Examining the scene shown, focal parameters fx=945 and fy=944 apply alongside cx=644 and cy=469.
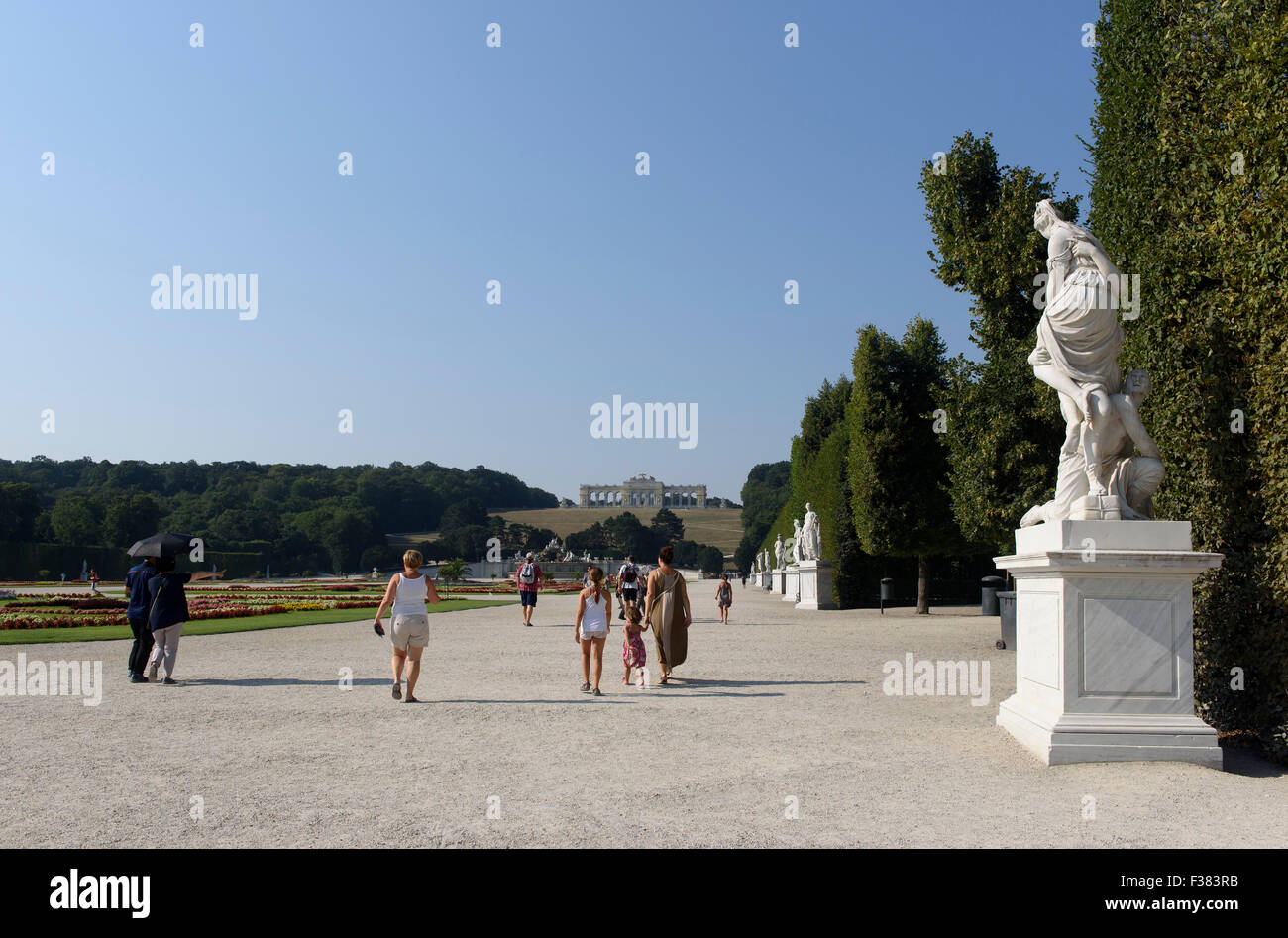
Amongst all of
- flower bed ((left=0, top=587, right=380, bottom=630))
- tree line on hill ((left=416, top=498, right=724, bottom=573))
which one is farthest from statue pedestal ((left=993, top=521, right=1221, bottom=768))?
tree line on hill ((left=416, top=498, right=724, bottom=573))

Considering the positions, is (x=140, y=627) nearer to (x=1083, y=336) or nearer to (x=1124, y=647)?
(x=1124, y=647)

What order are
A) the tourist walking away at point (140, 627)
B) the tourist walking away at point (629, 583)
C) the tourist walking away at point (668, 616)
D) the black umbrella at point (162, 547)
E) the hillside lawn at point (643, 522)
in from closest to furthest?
1. the tourist walking away at point (140, 627)
2. the tourist walking away at point (668, 616)
3. the black umbrella at point (162, 547)
4. the tourist walking away at point (629, 583)
5. the hillside lawn at point (643, 522)

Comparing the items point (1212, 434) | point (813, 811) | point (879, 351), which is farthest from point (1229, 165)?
point (879, 351)

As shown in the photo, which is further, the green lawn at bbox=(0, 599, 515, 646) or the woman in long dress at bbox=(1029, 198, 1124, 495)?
the green lawn at bbox=(0, 599, 515, 646)

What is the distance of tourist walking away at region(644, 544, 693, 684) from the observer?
520 inches

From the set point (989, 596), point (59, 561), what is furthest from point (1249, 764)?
point (59, 561)

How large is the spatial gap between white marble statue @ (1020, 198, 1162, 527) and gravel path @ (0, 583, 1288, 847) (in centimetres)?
242

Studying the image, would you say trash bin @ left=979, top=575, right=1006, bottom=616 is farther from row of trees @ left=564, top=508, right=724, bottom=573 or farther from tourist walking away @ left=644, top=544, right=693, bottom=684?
row of trees @ left=564, top=508, right=724, bottom=573

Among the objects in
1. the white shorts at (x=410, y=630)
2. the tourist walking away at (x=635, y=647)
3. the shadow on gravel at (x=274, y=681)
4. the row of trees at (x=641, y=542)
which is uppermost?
the white shorts at (x=410, y=630)

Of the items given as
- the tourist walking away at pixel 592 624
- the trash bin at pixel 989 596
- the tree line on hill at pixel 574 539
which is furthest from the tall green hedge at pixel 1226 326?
the tree line on hill at pixel 574 539

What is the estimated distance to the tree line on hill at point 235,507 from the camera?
3346 inches

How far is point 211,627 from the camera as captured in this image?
23.2 meters

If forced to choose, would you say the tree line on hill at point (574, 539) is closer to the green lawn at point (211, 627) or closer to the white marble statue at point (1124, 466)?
the green lawn at point (211, 627)

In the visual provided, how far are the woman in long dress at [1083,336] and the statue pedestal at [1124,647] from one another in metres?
0.73
